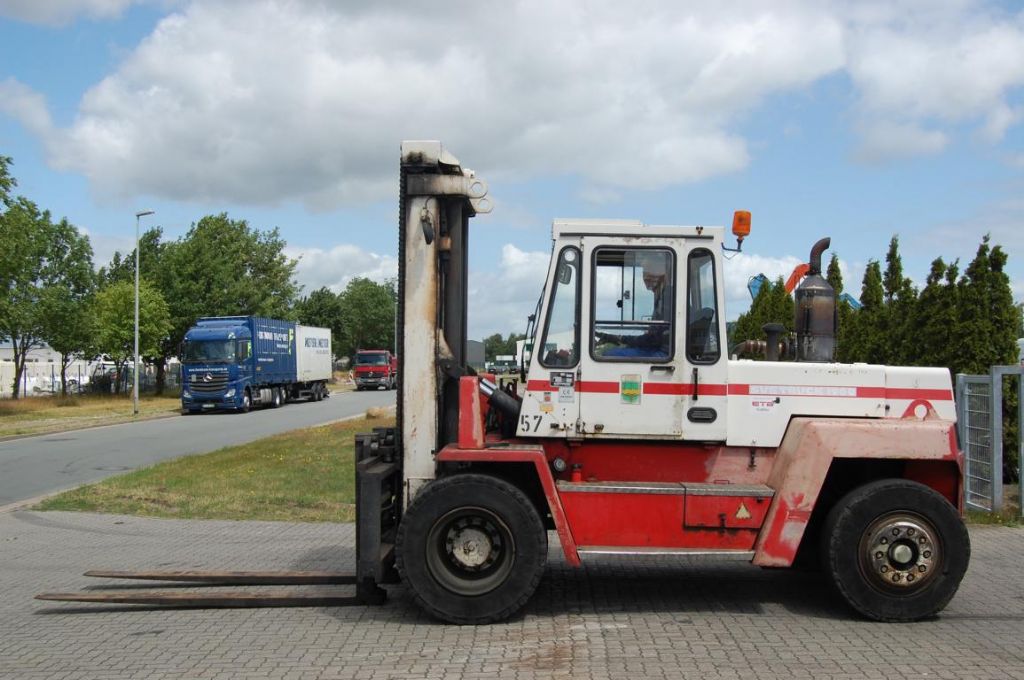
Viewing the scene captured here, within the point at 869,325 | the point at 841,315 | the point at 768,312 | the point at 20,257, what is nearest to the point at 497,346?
the point at 869,325

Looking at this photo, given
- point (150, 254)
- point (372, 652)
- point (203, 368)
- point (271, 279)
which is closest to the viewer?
point (372, 652)

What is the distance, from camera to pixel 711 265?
691cm

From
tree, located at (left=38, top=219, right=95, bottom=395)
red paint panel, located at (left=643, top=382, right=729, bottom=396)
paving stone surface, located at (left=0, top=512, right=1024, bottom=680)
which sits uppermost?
tree, located at (left=38, top=219, right=95, bottom=395)

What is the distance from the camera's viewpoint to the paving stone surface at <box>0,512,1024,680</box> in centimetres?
575

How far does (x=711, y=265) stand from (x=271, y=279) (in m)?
74.7

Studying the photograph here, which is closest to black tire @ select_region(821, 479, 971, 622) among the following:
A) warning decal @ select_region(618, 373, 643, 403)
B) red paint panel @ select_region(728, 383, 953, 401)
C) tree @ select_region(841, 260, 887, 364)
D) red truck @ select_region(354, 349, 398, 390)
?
red paint panel @ select_region(728, 383, 953, 401)

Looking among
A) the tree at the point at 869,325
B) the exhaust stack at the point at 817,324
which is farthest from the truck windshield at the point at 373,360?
the exhaust stack at the point at 817,324

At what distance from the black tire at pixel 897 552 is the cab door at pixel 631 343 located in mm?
1396

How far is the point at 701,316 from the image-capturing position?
685cm

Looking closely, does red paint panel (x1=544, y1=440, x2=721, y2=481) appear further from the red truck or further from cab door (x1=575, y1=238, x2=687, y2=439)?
the red truck

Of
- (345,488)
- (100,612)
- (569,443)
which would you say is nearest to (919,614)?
(569,443)

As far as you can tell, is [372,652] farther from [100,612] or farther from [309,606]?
[100,612]

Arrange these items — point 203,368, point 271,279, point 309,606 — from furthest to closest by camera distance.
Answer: point 271,279 → point 203,368 → point 309,606

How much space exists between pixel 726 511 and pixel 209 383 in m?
32.8
